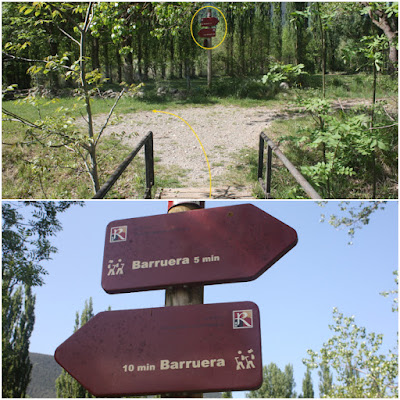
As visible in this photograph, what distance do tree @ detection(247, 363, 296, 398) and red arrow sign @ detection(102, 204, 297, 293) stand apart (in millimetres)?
24620

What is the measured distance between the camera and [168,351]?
1.23 metres

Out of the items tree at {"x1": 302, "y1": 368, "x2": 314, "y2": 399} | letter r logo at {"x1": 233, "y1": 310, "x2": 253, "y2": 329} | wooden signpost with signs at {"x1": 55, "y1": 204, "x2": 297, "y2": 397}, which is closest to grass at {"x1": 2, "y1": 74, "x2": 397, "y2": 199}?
wooden signpost with signs at {"x1": 55, "y1": 204, "x2": 297, "y2": 397}

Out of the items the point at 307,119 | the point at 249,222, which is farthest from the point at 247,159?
the point at 249,222

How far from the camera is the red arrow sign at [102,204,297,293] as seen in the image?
1.32 metres

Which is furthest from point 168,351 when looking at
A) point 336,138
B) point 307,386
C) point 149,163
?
point 307,386

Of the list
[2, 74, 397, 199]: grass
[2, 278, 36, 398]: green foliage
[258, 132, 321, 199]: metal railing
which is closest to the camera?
[258, 132, 321, 199]: metal railing

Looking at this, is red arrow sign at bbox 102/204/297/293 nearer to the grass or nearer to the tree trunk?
the grass

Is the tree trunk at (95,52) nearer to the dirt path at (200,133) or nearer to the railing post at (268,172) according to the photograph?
the dirt path at (200,133)

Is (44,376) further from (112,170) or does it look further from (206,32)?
(206,32)

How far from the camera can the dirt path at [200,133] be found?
287 inches

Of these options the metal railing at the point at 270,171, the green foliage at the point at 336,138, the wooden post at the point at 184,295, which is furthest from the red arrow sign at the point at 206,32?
the wooden post at the point at 184,295

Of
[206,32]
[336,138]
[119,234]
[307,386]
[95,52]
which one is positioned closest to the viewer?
[119,234]

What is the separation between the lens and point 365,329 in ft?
31.0

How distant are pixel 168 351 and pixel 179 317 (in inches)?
4.1
